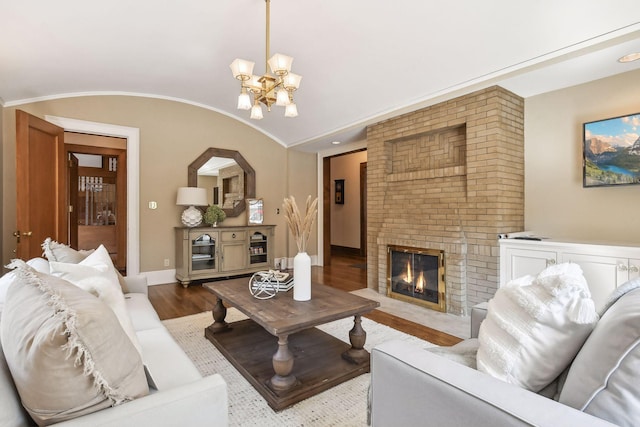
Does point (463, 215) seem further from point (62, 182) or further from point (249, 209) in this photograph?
point (62, 182)

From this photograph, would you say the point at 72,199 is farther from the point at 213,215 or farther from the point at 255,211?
the point at 255,211

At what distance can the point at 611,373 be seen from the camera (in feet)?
2.44

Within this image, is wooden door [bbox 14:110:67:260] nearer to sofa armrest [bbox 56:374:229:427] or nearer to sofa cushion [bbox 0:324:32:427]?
sofa cushion [bbox 0:324:32:427]

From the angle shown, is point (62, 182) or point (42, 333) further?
point (62, 182)

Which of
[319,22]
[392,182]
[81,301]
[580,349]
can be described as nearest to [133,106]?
[319,22]

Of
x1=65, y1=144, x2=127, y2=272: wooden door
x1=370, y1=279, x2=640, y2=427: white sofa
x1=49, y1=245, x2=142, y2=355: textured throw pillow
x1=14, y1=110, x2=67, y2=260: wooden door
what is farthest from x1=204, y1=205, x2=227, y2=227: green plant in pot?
x1=370, y1=279, x2=640, y2=427: white sofa

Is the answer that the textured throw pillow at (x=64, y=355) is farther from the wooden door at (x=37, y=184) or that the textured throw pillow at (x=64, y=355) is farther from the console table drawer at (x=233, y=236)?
the console table drawer at (x=233, y=236)

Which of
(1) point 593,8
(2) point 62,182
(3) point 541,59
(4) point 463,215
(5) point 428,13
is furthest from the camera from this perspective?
(2) point 62,182

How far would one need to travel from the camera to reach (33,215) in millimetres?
3109

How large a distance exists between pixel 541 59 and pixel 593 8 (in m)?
0.53

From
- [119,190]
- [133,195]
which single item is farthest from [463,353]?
[119,190]

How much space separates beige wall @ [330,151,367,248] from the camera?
7.72m

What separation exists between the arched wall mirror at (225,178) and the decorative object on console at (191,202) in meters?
0.35

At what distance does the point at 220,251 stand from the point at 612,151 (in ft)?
15.5
